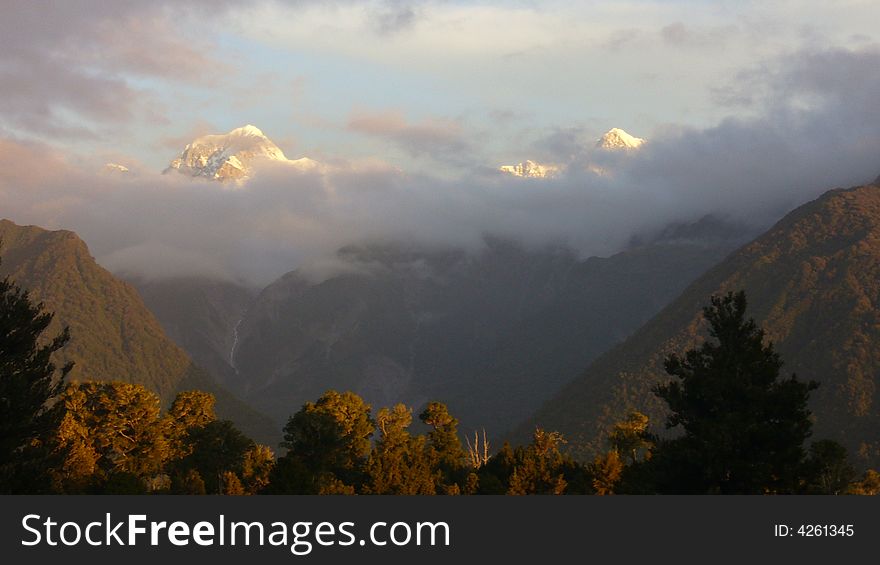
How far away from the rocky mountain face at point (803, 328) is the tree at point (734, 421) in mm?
72512

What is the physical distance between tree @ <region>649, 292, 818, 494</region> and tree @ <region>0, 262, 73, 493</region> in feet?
102

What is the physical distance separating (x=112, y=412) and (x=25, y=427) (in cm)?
4241

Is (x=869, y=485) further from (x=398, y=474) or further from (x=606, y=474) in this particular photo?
(x=398, y=474)

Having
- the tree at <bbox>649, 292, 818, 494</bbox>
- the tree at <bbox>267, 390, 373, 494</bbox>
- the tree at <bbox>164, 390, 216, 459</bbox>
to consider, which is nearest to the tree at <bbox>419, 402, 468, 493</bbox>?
the tree at <bbox>267, 390, 373, 494</bbox>

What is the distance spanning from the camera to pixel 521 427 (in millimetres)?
178875

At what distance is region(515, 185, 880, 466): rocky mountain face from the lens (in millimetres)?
131625

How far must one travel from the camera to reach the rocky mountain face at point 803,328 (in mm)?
131625

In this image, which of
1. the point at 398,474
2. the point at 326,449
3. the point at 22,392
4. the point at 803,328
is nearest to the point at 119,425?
the point at 326,449

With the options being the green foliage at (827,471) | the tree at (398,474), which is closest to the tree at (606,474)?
the tree at (398,474)

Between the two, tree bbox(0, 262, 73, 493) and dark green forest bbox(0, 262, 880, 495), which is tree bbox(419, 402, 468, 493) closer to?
dark green forest bbox(0, 262, 880, 495)

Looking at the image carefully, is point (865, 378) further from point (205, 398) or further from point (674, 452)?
point (674, 452)

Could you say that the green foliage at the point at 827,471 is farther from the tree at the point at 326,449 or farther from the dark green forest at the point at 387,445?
the tree at the point at 326,449

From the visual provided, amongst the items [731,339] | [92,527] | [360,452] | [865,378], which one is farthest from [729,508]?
[865,378]

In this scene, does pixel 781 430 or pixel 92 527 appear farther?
pixel 781 430
